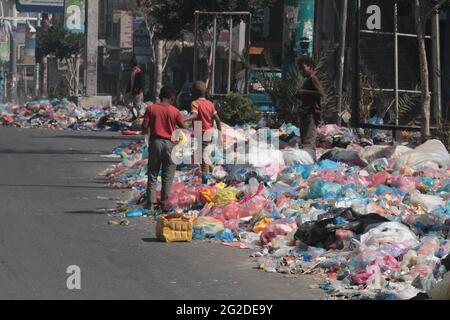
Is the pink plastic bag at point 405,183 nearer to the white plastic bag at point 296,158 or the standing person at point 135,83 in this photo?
the white plastic bag at point 296,158

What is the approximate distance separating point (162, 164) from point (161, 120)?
21.8 inches

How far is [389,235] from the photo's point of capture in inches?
427

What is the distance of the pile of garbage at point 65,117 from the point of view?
3622cm

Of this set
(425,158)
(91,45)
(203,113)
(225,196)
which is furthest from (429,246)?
(91,45)

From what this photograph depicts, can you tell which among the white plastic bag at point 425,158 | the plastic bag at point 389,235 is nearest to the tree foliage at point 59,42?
the white plastic bag at point 425,158

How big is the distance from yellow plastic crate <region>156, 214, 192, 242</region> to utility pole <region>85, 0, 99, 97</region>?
3109cm

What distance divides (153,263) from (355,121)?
8120 mm

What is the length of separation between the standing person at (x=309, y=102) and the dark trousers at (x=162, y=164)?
11.6 feet

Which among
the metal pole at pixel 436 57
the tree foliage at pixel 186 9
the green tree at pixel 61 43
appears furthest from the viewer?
the green tree at pixel 61 43

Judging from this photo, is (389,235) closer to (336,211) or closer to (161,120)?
(336,211)

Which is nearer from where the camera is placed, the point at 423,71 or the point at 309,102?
the point at 423,71

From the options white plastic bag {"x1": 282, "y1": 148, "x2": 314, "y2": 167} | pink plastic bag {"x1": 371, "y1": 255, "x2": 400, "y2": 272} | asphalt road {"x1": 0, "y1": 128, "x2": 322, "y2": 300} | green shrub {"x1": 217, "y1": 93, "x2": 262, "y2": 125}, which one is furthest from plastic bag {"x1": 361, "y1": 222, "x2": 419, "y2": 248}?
green shrub {"x1": 217, "y1": 93, "x2": 262, "y2": 125}

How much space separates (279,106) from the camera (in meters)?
23.2
